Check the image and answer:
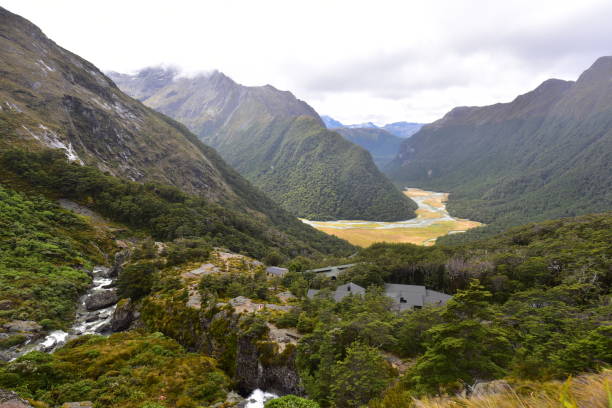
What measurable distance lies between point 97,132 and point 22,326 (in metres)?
106

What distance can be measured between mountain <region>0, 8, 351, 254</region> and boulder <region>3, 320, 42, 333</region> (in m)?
45.4

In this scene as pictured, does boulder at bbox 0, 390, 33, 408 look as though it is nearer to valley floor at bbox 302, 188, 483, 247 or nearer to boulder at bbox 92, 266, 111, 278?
boulder at bbox 92, 266, 111, 278

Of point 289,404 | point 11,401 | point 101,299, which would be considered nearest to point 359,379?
point 289,404

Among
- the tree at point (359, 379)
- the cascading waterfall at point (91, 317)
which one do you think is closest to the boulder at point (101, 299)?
the cascading waterfall at point (91, 317)

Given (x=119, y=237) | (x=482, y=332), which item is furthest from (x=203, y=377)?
(x=119, y=237)

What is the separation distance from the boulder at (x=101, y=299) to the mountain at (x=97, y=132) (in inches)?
1457

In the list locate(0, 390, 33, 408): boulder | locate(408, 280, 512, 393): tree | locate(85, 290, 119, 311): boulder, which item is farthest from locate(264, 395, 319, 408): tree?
locate(85, 290, 119, 311): boulder

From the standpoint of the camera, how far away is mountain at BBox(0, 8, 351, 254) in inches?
3361

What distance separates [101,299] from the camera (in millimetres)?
39688

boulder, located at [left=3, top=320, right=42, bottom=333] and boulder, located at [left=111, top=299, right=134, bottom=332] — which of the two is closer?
boulder, located at [left=3, top=320, right=42, bottom=333]

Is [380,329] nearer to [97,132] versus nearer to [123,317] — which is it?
[123,317]

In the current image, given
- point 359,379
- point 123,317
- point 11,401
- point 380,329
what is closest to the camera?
point 11,401

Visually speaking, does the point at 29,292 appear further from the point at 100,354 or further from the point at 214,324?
the point at 214,324

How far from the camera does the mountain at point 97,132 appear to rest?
8538cm
